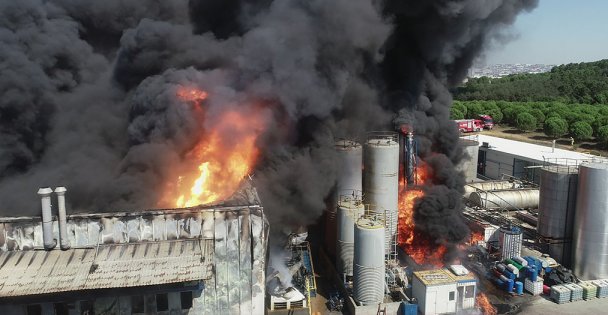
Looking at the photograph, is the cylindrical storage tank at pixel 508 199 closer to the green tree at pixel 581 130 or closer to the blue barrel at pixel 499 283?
the blue barrel at pixel 499 283

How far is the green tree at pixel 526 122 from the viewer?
77.5 m

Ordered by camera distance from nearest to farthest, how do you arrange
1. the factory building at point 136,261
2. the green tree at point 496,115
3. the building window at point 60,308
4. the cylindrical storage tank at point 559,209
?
1. the factory building at point 136,261
2. the building window at point 60,308
3. the cylindrical storage tank at point 559,209
4. the green tree at point 496,115

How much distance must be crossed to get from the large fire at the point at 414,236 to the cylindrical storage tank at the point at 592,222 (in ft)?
26.3

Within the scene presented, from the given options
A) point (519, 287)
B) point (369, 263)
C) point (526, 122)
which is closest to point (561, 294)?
point (519, 287)

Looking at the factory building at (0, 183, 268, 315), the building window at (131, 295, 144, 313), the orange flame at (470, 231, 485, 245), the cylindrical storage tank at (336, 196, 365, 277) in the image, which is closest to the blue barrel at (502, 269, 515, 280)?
the orange flame at (470, 231, 485, 245)

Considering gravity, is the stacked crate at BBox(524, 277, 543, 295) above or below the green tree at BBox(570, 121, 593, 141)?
below

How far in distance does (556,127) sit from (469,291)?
53014 millimetres

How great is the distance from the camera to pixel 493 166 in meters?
52.9

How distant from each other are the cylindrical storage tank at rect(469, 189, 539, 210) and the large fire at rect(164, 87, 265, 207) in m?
20.9

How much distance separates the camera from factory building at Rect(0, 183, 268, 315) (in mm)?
17203

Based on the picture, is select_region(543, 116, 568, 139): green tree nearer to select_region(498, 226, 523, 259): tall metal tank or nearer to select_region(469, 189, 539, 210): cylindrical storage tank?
select_region(469, 189, 539, 210): cylindrical storage tank

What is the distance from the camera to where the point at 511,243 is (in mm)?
30609

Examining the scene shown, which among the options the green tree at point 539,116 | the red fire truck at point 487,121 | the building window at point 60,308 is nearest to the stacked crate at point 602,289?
the building window at point 60,308

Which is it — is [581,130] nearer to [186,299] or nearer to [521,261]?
[521,261]
